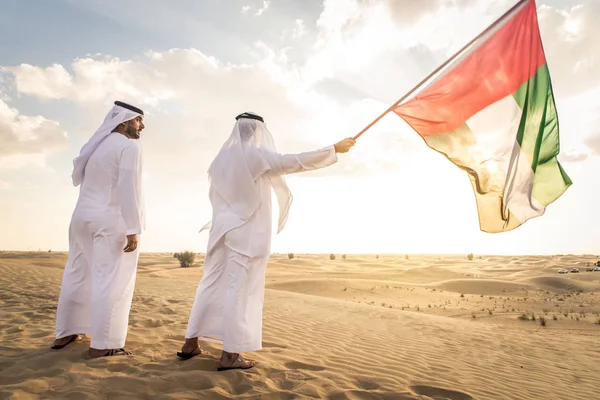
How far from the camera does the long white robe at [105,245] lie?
4.02m

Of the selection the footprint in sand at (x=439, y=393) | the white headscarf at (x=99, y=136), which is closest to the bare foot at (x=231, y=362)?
the footprint in sand at (x=439, y=393)

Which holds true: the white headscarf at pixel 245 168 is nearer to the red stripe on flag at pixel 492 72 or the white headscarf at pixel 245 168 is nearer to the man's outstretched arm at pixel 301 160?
the man's outstretched arm at pixel 301 160

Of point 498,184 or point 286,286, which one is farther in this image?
point 286,286

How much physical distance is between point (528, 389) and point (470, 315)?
9.20 meters

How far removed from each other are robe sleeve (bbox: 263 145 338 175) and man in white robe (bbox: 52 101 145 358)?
148 centimetres

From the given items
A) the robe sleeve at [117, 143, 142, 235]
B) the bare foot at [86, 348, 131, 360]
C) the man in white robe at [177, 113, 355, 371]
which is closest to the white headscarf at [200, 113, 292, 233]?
the man in white robe at [177, 113, 355, 371]

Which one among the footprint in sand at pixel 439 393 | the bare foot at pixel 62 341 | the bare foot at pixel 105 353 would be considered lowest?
the footprint in sand at pixel 439 393

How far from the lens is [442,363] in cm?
554

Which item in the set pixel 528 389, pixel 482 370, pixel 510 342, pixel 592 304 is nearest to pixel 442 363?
pixel 482 370

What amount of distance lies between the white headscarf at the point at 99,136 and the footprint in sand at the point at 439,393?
420 centimetres

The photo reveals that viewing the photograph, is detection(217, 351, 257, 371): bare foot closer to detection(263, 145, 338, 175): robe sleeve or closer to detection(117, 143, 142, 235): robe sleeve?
detection(117, 143, 142, 235): robe sleeve

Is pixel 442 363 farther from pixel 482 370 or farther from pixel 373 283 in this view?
pixel 373 283

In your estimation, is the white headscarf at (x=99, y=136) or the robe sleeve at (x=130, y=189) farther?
the white headscarf at (x=99, y=136)

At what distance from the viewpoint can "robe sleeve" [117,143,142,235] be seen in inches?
161
